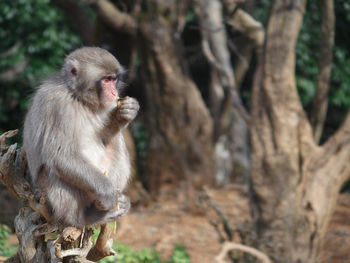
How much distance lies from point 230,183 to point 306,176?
381cm

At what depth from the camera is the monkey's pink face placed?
146 inches

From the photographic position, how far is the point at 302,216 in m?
5.12

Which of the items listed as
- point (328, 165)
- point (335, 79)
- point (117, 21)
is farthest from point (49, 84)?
point (335, 79)

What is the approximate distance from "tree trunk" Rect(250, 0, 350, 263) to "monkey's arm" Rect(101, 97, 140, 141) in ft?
6.47

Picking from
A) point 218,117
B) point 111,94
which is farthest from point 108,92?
point 218,117

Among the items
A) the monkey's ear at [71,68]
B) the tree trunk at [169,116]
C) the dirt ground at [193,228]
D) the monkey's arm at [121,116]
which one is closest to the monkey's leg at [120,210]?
the monkey's arm at [121,116]

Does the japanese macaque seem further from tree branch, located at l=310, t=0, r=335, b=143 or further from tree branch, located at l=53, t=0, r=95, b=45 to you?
tree branch, located at l=53, t=0, r=95, b=45

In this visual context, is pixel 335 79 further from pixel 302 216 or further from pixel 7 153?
pixel 7 153

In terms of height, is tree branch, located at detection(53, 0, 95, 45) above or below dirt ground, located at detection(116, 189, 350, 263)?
above

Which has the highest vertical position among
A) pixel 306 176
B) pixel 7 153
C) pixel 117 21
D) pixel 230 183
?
pixel 117 21

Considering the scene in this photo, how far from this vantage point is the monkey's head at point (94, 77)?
3678 millimetres

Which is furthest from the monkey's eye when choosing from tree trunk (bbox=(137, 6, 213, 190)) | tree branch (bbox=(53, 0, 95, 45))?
tree branch (bbox=(53, 0, 95, 45))

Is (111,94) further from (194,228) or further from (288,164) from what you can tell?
(194,228)

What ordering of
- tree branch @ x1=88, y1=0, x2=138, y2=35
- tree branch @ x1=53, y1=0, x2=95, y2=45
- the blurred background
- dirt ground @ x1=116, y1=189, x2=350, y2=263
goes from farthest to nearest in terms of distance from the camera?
1. tree branch @ x1=53, y1=0, x2=95, y2=45
2. tree branch @ x1=88, y1=0, x2=138, y2=35
3. dirt ground @ x1=116, y1=189, x2=350, y2=263
4. the blurred background
